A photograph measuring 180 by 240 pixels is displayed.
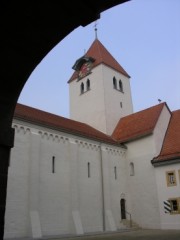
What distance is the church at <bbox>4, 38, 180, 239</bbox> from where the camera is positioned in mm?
18297

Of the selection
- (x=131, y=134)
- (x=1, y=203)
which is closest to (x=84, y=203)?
(x=131, y=134)

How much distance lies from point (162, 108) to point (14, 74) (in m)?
25.2

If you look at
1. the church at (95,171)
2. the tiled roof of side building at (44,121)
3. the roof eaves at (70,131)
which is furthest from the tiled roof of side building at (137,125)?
the tiled roof of side building at (44,121)

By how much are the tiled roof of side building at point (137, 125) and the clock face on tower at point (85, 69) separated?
6.68 meters

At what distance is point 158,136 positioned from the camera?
1008 inches

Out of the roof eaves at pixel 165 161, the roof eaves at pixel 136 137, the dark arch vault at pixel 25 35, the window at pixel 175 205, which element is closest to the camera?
the dark arch vault at pixel 25 35

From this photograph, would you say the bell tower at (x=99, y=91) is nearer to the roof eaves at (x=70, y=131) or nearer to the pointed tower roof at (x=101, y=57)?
the pointed tower roof at (x=101, y=57)

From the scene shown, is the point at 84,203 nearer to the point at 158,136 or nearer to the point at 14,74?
the point at 158,136

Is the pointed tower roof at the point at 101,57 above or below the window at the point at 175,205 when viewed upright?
above

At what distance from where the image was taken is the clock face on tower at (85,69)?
33.6 metres

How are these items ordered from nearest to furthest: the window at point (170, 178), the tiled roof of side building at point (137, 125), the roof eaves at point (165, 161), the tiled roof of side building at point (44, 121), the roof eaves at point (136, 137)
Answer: the tiled roof of side building at point (44, 121) < the window at point (170, 178) < the roof eaves at point (165, 161) < the roof eaves at point (136, 137) < the tiled roof of side building at point (137, 125)

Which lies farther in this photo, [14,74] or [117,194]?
[117,194]

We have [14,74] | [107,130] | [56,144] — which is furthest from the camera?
[107,130]

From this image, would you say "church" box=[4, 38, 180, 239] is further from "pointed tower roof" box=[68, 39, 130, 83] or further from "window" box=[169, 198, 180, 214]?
"pointed tower roof" box=[68, 39, 130, 83]
